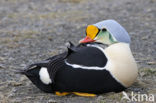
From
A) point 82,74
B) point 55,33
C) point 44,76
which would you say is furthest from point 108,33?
point 55,33

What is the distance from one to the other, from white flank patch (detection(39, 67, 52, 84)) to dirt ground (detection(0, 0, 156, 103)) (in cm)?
19

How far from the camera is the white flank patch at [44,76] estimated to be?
4539mm

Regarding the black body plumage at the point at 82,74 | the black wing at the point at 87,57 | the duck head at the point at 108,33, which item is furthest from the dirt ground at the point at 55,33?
Result: the duck head at the point at 108,33

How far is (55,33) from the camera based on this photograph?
8.45 meters

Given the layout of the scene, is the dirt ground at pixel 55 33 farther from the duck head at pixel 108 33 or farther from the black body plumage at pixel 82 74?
the duck head at pixel 108 33

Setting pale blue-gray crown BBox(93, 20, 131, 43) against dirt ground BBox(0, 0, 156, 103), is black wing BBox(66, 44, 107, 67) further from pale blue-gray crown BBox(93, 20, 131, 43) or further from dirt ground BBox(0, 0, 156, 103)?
dirt ground BBox(0, 0, 156, 103)

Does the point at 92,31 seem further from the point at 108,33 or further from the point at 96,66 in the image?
the point at 96,66

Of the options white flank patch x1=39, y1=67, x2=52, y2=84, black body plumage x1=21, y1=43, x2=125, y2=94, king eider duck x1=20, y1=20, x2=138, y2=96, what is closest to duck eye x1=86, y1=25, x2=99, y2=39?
king eider duck x1=20, y1=20, x2=138, y2=96

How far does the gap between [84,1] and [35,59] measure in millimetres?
5806

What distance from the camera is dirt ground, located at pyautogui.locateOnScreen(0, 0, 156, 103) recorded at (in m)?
4.81

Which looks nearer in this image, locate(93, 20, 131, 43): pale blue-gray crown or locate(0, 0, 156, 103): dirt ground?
locate(93, 20, 131, 43): pale blue-gray crown

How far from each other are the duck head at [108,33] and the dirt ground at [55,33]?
58 cm

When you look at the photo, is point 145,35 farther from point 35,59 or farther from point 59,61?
point 59,61

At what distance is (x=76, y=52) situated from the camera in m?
4.50
